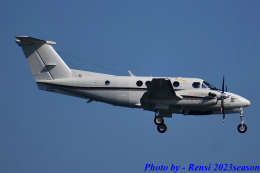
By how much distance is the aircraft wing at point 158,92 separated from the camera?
23.0 m

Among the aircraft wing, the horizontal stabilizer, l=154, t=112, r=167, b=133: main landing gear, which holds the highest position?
the horizontal stabilizer

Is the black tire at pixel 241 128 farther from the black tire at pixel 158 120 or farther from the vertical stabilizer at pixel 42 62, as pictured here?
the vertical stabilizer at pixel 42 62

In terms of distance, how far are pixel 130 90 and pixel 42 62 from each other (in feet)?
20.6

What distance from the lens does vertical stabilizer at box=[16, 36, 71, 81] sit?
84.2ft

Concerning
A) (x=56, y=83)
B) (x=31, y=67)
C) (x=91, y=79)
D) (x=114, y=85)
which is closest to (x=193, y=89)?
(x=114, y=85)

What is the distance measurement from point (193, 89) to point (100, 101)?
622 centimetres

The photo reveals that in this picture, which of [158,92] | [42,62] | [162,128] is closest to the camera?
[158,92]

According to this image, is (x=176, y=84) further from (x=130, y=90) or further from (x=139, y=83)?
(x=130, y=90)

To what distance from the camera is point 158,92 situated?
78.5 feet

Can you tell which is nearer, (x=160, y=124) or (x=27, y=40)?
(x=160, y=124)

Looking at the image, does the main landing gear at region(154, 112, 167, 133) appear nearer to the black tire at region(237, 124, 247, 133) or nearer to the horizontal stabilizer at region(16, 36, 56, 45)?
→ the black tire at region(237, 124, 247, 133)

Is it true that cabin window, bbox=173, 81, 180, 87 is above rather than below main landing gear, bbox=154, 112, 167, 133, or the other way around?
above

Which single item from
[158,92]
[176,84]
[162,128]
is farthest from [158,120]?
[176,84]

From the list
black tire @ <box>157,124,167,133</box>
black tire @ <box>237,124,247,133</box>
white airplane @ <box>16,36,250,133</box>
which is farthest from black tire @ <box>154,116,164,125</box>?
black tire @ <box>237,124,247,133</box>
